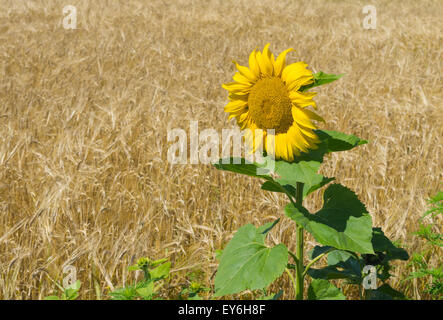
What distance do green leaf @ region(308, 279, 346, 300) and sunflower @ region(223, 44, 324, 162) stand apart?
1.57 feet

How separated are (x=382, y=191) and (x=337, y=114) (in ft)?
4.53

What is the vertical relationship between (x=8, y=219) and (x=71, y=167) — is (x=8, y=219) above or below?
below

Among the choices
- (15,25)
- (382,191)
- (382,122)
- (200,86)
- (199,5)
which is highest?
(199,5)

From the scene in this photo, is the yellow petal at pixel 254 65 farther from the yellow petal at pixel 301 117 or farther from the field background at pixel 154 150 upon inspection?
the field background at pixel 154 150

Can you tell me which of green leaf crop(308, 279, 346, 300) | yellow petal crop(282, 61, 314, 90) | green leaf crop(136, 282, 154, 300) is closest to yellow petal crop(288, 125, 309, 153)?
yellow petal crop(282, 61, 314, 90)

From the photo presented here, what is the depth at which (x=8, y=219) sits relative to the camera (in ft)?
9.23

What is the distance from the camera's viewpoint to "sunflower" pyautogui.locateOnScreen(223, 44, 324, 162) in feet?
4.30

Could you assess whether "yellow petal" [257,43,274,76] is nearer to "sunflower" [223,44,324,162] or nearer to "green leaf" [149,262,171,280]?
"sunflower" [223,44,324,162]

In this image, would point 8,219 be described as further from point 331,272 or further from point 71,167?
point 331,272

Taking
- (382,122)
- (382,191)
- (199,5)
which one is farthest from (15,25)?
(382,191)

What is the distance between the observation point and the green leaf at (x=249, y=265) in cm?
133

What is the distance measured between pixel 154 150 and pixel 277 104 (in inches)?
89.5

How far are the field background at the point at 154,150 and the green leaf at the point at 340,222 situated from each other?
38.8 inches

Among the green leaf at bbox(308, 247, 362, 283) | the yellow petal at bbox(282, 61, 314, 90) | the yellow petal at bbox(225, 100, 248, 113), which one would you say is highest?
the yellow petal at bbox(282, 61, 314, 90)
